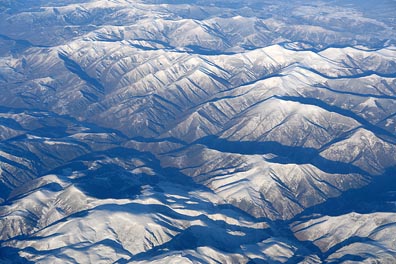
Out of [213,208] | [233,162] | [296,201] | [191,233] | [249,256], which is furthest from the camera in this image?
[233,162]

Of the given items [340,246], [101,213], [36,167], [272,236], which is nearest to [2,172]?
[36,167]

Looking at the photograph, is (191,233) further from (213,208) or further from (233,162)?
(233,162)

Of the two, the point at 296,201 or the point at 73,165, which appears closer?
the point at 296,201

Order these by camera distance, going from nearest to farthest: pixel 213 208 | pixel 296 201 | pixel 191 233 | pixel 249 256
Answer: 1. pixel 249 256
2. pixel 191 233
3. pixel 213 208
4. pixel 296 201

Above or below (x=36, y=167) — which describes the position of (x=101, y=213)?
above

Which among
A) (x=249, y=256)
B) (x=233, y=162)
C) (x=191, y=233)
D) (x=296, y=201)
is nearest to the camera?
(x=249, y=256)

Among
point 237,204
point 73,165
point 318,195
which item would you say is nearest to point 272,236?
point 237,204

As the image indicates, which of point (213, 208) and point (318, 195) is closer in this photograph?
point (213, 208)

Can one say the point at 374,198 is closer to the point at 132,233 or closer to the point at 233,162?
the point at 233,162

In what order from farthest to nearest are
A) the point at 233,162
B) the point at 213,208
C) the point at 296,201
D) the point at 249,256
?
the point at 233,162
the point at 296,201
the point at 213,208
the point at 249,256
